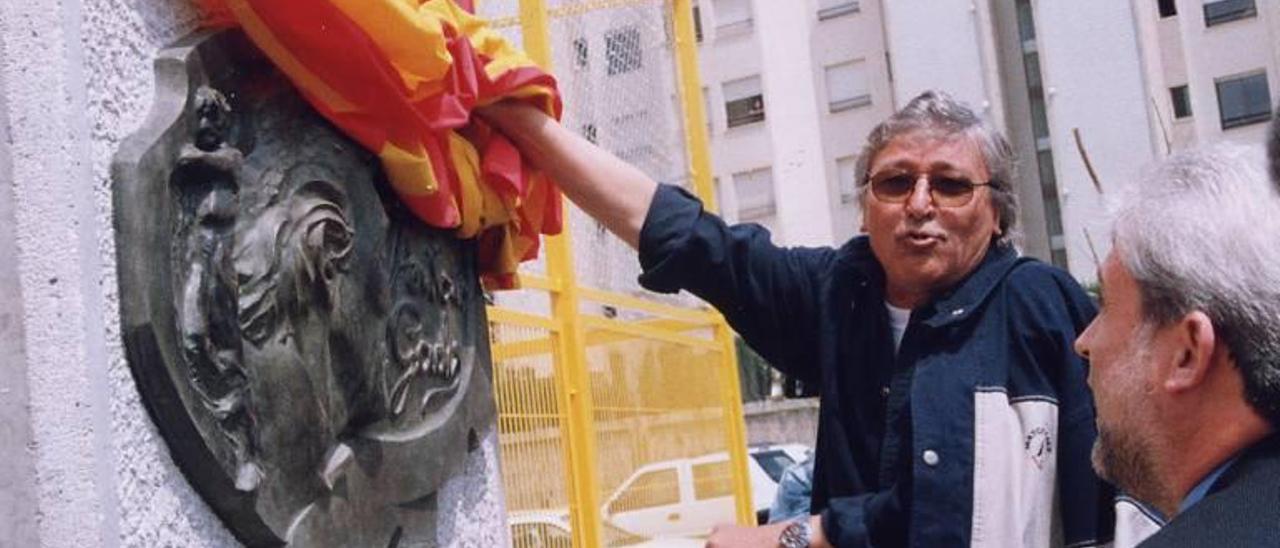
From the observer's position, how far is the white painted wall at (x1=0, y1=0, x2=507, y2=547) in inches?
67.2

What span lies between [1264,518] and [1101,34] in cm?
3207

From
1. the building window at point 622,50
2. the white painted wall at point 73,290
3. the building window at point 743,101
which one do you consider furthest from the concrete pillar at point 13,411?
the building window at point 743,101

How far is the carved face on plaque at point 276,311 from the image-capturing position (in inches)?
70.4

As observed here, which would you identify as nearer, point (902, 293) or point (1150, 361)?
point (1150, 361)

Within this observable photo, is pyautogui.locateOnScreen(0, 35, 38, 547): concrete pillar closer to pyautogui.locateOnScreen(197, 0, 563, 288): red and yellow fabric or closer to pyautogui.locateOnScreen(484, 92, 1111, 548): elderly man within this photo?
pyautogui.locateOnScreen(197, 0, 563, 288): red and yellow fabric

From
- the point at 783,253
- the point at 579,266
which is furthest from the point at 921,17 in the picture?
the point at 783,253

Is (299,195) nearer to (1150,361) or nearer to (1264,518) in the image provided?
(1150,361)

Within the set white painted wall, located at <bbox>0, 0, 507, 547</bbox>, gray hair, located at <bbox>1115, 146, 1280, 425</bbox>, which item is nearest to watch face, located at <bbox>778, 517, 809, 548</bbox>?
gray hair, located at <bbox>1115, 146, 1280, 425</bbox>

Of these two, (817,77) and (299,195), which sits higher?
(817,77)

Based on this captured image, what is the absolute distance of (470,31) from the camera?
2.31m

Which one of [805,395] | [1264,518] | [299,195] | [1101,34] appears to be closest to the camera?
[1264,518]

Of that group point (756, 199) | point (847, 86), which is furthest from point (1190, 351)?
point (847, 86)

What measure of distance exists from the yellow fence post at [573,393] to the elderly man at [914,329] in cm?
192

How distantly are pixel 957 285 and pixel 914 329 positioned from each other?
10cm
